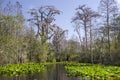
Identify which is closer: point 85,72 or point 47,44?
point 85,72

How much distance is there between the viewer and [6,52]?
35.1 meters

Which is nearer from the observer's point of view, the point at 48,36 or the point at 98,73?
the point at 98,73

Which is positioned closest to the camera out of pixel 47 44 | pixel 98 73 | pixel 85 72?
pixel 98 73

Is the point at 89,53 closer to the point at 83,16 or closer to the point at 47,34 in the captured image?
the point at 83,16

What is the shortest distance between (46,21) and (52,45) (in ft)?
41.8

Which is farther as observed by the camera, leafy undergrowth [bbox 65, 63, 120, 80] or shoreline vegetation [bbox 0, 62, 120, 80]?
shoreline vegetation [bbox 0, 62, 120, 80]

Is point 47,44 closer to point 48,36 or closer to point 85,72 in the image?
point 48,36

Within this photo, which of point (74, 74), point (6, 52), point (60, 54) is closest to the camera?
point (74, 74)

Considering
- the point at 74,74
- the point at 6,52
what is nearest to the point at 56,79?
the point at 74,74

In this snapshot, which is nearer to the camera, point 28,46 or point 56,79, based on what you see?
point 56,79

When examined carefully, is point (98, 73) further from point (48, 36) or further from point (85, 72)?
point (48, 36)

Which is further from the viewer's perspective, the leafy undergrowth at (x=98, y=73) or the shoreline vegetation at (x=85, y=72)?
the shoreline vegetation at (x=85, y=72)

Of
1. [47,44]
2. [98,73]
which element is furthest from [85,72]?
[47,44]

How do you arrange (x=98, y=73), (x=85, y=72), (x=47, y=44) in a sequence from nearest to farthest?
1. (x=98, y=73)
2. (x=85, y=72)
3. (x=47, y=44)
